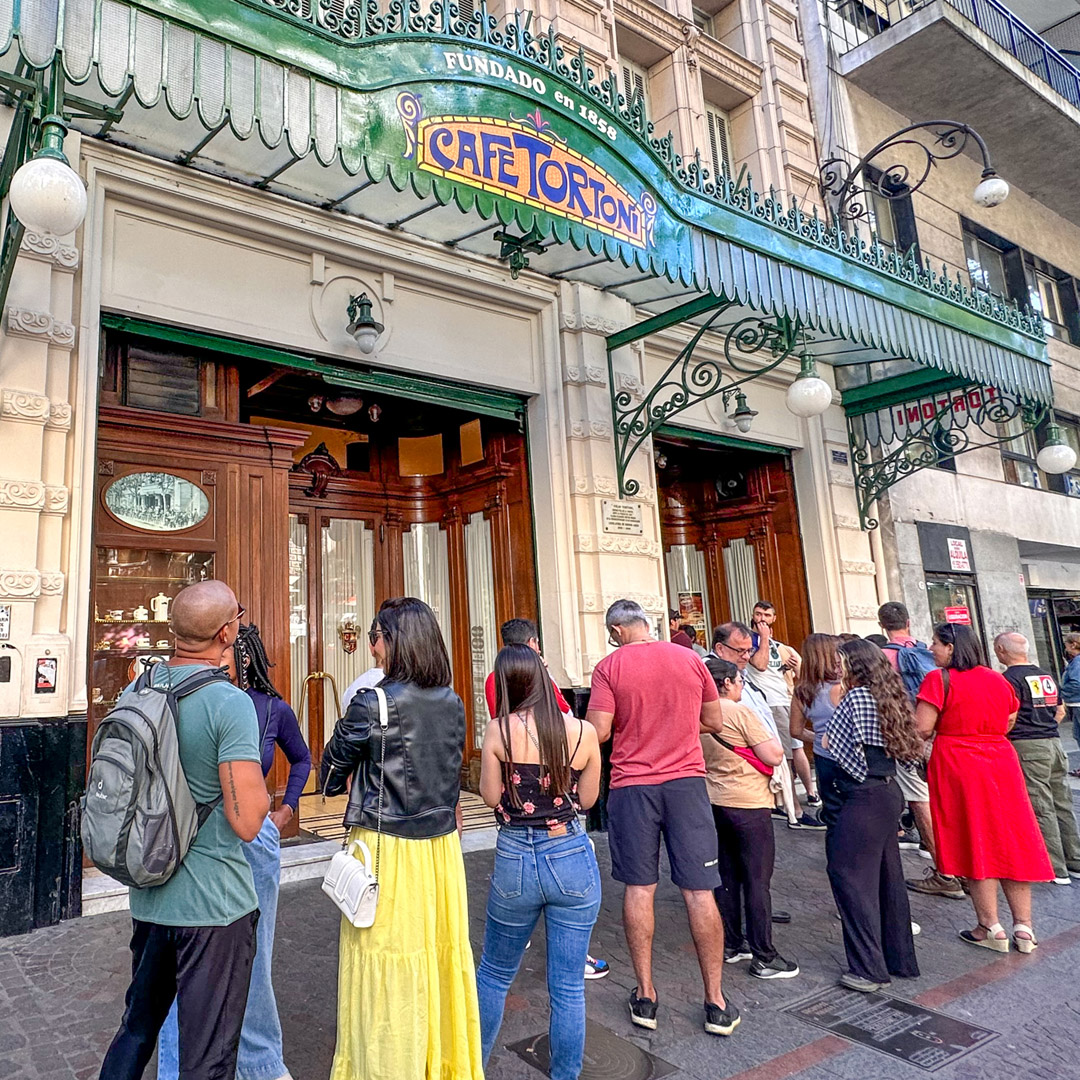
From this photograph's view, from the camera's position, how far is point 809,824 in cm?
723

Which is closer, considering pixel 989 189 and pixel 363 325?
pixel 363 325

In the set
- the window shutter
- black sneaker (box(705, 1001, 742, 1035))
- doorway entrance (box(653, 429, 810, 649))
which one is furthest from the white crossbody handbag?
the window shutter

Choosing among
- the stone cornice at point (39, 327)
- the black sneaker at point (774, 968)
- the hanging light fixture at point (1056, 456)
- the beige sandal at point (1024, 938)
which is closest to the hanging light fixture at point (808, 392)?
the beige sandal at point (1024, 938)

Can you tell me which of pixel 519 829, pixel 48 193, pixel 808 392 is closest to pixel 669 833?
pixel 519 829

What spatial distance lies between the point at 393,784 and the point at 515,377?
548 centimetres

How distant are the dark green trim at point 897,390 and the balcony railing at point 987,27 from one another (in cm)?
538

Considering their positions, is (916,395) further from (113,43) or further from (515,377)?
(113,43)

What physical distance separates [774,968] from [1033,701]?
9.77 ft

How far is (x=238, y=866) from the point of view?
2.40 m

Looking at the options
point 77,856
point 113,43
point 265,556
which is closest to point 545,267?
point 265,556

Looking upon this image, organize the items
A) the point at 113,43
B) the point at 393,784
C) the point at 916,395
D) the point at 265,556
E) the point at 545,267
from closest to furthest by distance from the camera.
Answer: the point at 393,784 < the point at 113,43 < the point at 265,556 < the point at 545,267 < the point at 916,395

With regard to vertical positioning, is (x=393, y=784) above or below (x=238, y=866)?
above

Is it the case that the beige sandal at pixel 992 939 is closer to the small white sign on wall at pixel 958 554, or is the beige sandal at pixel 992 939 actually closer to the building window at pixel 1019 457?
the small white sign on wall at pixel 958 554

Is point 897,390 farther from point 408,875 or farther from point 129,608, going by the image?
point 408,875
